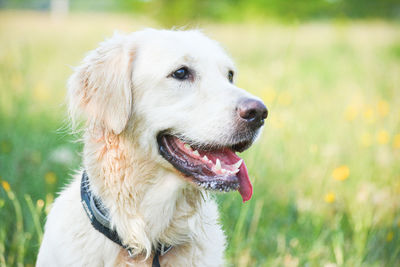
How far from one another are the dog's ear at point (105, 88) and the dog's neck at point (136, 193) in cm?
11

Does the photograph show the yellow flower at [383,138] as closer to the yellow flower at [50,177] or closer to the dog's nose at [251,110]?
the dog's nose at [251,110]

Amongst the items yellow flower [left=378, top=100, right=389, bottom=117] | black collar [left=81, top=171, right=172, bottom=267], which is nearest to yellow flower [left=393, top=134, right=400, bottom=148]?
yellow flower [left=378, top=100, right=389, bottom=117]

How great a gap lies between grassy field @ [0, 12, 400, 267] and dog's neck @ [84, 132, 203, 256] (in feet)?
1.32

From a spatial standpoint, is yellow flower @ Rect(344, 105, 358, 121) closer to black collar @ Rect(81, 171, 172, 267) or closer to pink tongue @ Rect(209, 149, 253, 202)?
pink tongue @ Rect(209, 149, 253, 202)

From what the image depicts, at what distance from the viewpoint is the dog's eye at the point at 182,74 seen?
2180 mm

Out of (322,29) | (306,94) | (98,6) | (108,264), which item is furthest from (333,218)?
(98,6)

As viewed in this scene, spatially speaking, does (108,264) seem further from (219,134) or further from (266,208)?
(266,208)

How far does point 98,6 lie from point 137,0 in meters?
22.1

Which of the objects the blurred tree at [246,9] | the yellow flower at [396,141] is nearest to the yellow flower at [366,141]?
the yellow flower at [396,141]

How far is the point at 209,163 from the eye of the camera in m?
2.12

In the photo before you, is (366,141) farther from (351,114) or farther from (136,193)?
(136,193)

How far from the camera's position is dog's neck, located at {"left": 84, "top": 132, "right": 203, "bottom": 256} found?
2082mm

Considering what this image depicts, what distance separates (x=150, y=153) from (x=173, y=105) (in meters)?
0.30

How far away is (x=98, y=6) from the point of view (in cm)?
3241
